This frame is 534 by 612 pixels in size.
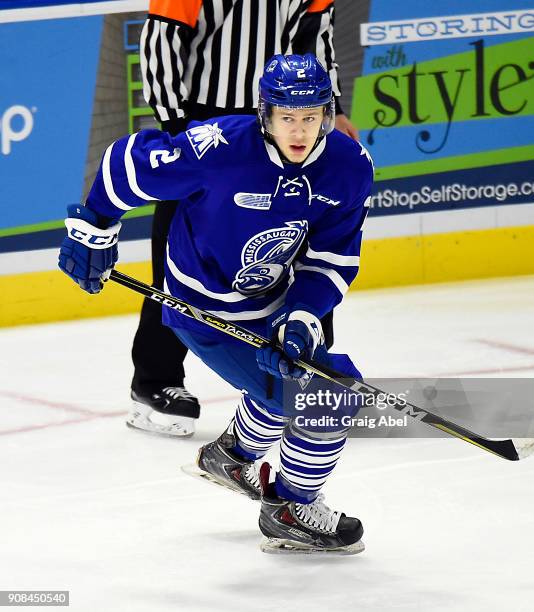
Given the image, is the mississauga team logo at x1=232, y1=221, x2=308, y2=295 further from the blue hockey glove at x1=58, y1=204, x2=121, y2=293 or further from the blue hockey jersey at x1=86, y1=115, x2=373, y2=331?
the blue hockey glove at x1=58, y1=204, x2=121, y2=293

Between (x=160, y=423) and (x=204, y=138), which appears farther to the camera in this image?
(x=160, y=423)

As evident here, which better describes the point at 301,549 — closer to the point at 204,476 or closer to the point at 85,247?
the point at 204,476

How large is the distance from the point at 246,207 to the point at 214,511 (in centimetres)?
67

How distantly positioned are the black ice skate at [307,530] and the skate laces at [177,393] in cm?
90

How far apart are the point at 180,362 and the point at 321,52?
874 millimetres

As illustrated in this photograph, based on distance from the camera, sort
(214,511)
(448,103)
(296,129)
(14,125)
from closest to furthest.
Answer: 1. (296,129)
2. (214,511)
3. (14,125)
4. (448,103)

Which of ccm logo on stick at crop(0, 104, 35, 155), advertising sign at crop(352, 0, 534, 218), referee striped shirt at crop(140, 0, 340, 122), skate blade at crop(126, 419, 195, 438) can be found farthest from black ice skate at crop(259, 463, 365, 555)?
advertising sign at crop(352, 0, 534, 218)

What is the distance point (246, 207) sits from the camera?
2479 millimetres

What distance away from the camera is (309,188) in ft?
8.11

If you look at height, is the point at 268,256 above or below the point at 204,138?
below

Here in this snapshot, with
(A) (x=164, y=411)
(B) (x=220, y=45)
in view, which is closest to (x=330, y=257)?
(A) (x=164, y=411)

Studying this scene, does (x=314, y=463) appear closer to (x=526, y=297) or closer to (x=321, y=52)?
(x=321, y=52)

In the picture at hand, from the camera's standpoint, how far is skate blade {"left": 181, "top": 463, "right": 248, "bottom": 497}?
279 cm

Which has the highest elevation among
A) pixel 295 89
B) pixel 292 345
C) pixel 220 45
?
pixel 295 89
